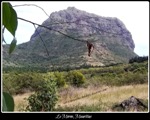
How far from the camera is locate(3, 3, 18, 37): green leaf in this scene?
0.59 m

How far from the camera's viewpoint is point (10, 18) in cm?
59

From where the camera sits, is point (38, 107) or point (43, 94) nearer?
point (38, 107)

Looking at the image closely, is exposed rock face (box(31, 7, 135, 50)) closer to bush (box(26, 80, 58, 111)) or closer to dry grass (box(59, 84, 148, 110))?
dry grass (box(59, 84, 148, 110))

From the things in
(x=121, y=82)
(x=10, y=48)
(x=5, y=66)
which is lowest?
(x=10, y=48)

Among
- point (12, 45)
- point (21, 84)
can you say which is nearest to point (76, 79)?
point (21, 84)

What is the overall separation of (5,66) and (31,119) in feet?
1.81

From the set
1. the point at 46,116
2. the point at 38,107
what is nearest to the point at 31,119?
the point at 46,116

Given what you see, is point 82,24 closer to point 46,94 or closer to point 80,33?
point 80,33

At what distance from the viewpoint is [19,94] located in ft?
20.4

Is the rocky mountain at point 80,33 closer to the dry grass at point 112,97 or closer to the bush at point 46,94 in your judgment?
the dry grass at point 112,97

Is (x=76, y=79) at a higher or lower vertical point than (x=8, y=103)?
higher

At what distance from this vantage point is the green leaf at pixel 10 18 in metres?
0.59

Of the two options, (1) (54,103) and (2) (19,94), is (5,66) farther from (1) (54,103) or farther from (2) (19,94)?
(2) (19,94)

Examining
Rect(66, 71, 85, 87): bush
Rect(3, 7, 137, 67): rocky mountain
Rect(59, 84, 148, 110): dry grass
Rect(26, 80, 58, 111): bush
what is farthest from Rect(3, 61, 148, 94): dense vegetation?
Rect(3, 7, 137, 67): rocky mountain
